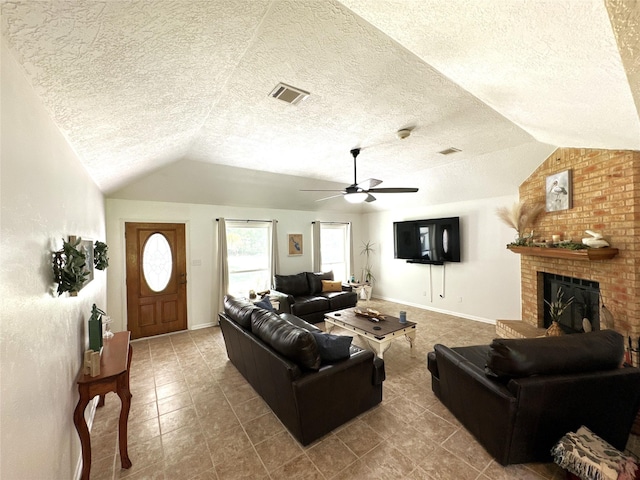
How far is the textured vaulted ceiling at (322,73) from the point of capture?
1.02 metres

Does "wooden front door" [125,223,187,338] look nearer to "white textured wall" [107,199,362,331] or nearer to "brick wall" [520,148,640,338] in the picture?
"white textured wall" [107,199,362,331]

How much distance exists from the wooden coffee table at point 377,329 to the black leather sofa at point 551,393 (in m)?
1.32

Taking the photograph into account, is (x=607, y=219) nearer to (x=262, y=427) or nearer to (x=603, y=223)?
(x=603, y=223)

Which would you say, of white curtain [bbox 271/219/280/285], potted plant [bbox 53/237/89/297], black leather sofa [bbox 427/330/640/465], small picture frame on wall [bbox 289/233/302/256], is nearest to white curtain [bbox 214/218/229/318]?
white curtain [bbox 271/219/280/285]

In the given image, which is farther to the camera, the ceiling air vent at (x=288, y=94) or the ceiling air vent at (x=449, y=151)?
the ceiling air vent at (x=449, y=151)

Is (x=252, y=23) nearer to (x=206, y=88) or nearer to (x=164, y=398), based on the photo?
(x=206, y=88)

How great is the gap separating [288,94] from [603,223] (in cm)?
386

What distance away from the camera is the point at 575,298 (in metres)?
3.54

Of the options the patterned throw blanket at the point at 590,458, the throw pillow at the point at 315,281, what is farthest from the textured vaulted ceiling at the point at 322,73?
the throw pillow at the point at 315,281

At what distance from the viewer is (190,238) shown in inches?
196

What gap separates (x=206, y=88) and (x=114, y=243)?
3790 mm

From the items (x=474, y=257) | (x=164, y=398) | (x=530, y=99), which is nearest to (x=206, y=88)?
(x=530, y=99)

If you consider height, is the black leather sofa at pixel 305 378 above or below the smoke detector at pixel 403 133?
below

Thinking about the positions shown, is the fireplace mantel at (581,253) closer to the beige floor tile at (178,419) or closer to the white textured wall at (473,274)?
the white textured wall at (473,274)
